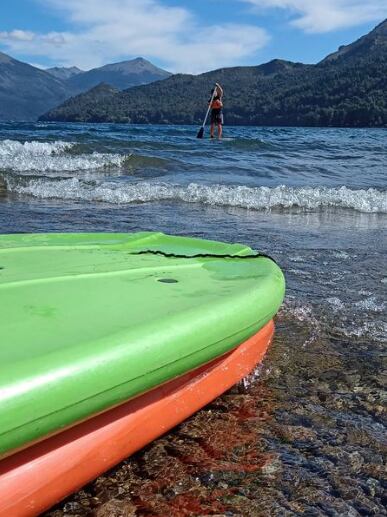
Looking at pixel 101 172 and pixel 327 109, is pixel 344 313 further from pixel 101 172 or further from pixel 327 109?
pixel 327 109

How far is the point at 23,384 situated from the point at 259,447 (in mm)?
962

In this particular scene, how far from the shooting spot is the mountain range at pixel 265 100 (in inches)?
2899

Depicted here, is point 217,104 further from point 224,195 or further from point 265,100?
point 265,100

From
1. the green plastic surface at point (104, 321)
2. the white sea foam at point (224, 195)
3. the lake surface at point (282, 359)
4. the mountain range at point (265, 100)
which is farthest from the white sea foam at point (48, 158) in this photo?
the mountain range at point (265, 100)

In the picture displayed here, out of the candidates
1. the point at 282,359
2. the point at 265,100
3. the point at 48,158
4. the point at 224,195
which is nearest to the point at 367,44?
the point at 265,100

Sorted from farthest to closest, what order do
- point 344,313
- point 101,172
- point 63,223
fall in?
point 101,172, point 63,223, point 344,313

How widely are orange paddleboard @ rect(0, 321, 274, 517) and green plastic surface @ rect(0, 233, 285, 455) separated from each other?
113 mm

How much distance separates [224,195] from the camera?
7.88 metres

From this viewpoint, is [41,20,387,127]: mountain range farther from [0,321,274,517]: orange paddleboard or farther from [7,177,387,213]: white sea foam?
[0,321,274,517]: orange paddleboard

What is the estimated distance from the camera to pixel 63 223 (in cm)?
592

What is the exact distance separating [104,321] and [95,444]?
1.08ft

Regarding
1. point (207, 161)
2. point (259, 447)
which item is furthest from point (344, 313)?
point (207, 161)

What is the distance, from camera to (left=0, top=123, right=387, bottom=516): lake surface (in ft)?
5.62

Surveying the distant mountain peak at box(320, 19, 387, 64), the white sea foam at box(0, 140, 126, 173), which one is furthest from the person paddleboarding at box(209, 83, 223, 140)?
the distant mountain peak at box(320, 19, 387, 64)
